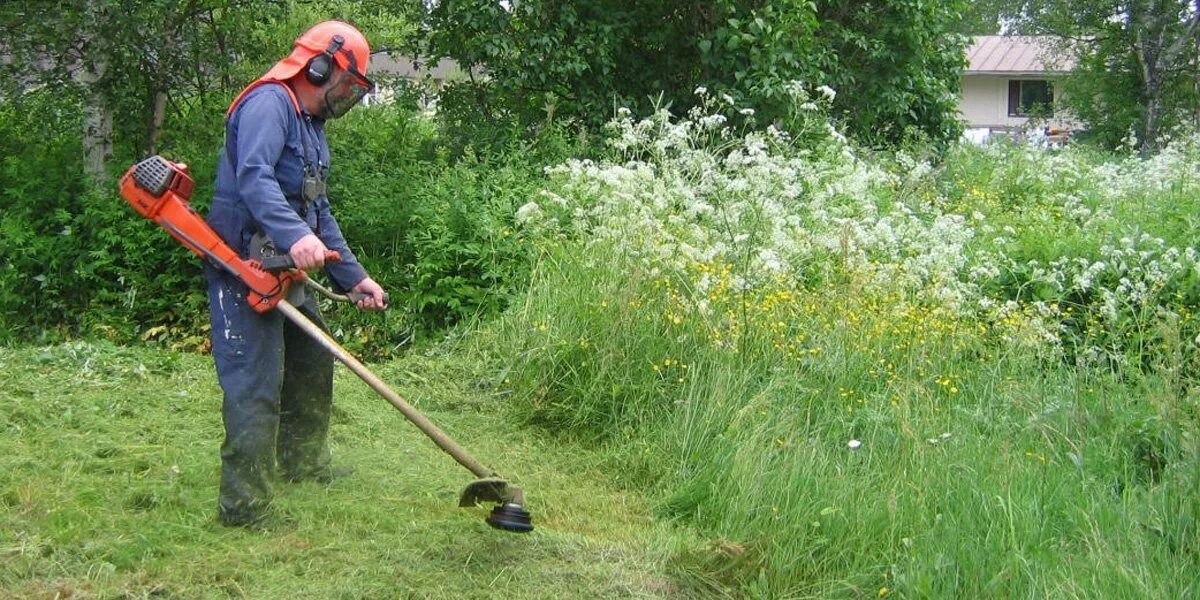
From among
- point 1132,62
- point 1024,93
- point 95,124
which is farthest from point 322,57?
point 1024,93

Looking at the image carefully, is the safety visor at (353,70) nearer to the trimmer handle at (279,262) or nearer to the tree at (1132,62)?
the trimmer handle at (279,262)

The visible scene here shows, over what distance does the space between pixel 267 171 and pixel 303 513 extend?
135cm

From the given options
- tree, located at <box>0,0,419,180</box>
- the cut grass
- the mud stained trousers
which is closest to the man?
the mud stained trousers

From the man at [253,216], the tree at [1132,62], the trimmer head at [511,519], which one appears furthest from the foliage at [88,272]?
the tree at [1132,62]

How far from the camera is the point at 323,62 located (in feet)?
14.4

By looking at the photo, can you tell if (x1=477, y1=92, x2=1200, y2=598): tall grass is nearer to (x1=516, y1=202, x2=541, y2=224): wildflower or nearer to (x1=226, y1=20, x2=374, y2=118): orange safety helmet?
(x1=516, y1=202, x2=541, y2=224): wildflower

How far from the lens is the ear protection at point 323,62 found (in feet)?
14.3

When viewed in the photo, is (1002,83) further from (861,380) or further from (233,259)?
(233,259)

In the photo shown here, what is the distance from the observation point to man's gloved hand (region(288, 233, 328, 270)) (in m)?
4.03

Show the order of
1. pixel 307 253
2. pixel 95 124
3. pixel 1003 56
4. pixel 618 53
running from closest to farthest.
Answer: pixel 307 253 < pixel 95 124 < pixel 618 53 < pixel 1003 56

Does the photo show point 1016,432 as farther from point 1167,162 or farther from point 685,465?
point 1167,162

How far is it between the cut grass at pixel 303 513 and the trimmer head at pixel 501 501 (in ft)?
0.48

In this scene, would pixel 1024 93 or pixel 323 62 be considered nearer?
pixel 323 62

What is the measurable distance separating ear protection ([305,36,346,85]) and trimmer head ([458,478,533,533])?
158cm
